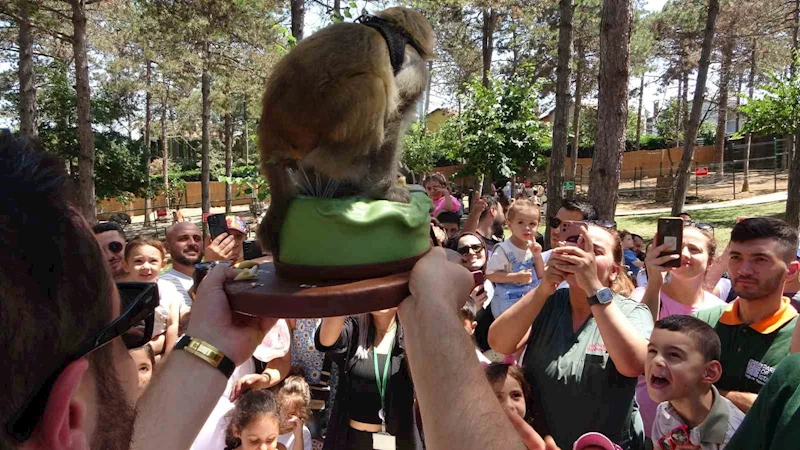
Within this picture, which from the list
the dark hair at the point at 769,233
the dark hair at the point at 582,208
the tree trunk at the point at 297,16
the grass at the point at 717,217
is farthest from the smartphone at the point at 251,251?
the grass at the point at 717,217

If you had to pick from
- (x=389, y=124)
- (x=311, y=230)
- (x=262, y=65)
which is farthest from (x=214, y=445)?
(x=262, y=65)

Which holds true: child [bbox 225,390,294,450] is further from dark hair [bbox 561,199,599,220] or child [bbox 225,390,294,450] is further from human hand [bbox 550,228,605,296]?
dark hair [bbox 561,199,599,220]

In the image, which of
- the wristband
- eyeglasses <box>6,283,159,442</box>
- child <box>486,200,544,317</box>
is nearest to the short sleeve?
child <box>486,200,544,317</box>

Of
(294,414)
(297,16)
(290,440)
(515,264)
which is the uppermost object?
(297,16)

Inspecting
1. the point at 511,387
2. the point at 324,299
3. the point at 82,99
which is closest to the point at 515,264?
the point at 511,387

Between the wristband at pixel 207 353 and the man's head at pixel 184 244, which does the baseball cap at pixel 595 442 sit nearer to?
the wristband at pixel 207 353

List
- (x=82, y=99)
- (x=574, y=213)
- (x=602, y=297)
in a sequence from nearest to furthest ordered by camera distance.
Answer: (x=602, y=297)
(x=574, y=213)
(x=82, y=99)

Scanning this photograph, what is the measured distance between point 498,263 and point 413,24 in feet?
9.90

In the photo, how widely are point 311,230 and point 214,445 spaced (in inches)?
72.5

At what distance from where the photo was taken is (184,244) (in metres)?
4.41

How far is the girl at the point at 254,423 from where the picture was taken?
279 cm

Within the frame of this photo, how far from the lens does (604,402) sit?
2.59 meters

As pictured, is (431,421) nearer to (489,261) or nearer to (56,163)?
(56,163)

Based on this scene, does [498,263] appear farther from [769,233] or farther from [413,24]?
[413,24]
